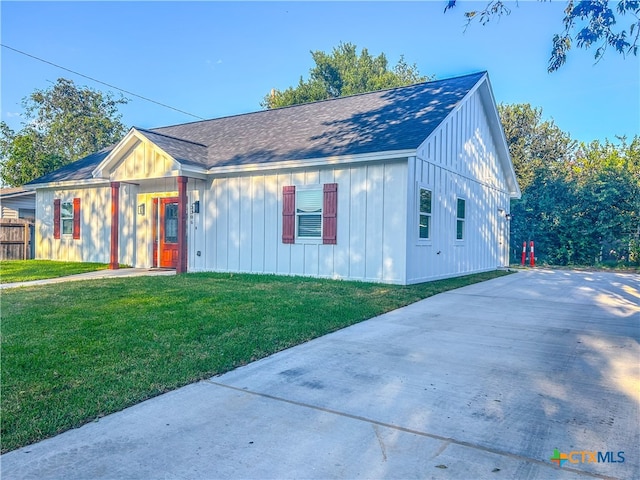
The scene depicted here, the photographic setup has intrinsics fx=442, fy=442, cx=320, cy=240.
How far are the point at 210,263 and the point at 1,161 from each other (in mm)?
24191

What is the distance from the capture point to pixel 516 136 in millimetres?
24984

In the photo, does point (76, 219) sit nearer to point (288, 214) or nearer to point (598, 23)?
point (288, 214)

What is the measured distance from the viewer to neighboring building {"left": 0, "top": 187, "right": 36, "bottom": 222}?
18389 mm

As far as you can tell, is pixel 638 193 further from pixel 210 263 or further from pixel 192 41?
pixel 192 41

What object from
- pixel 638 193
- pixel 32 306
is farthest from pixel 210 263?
pixel 638 193

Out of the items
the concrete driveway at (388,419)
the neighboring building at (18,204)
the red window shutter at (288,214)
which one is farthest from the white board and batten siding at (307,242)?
the neighboring building at (18,204)

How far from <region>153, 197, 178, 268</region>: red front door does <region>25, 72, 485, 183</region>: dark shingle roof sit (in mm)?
1762

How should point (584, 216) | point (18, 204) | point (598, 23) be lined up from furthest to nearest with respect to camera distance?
point (18, 204) < point (584, 216) < point (598, 23)

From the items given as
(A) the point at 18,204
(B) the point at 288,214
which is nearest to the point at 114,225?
(B) the point at 288,214

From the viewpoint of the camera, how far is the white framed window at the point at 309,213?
9.95 m

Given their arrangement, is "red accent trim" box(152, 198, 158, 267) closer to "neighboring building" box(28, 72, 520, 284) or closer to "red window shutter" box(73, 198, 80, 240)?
"neighboring building" box(28, 72, 520, 284)

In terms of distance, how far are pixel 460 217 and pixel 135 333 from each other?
9.19 metres

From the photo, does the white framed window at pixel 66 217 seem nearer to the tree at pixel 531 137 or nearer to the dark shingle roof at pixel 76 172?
the dark shingle roof at pixel 76 172

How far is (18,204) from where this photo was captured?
763 inches
